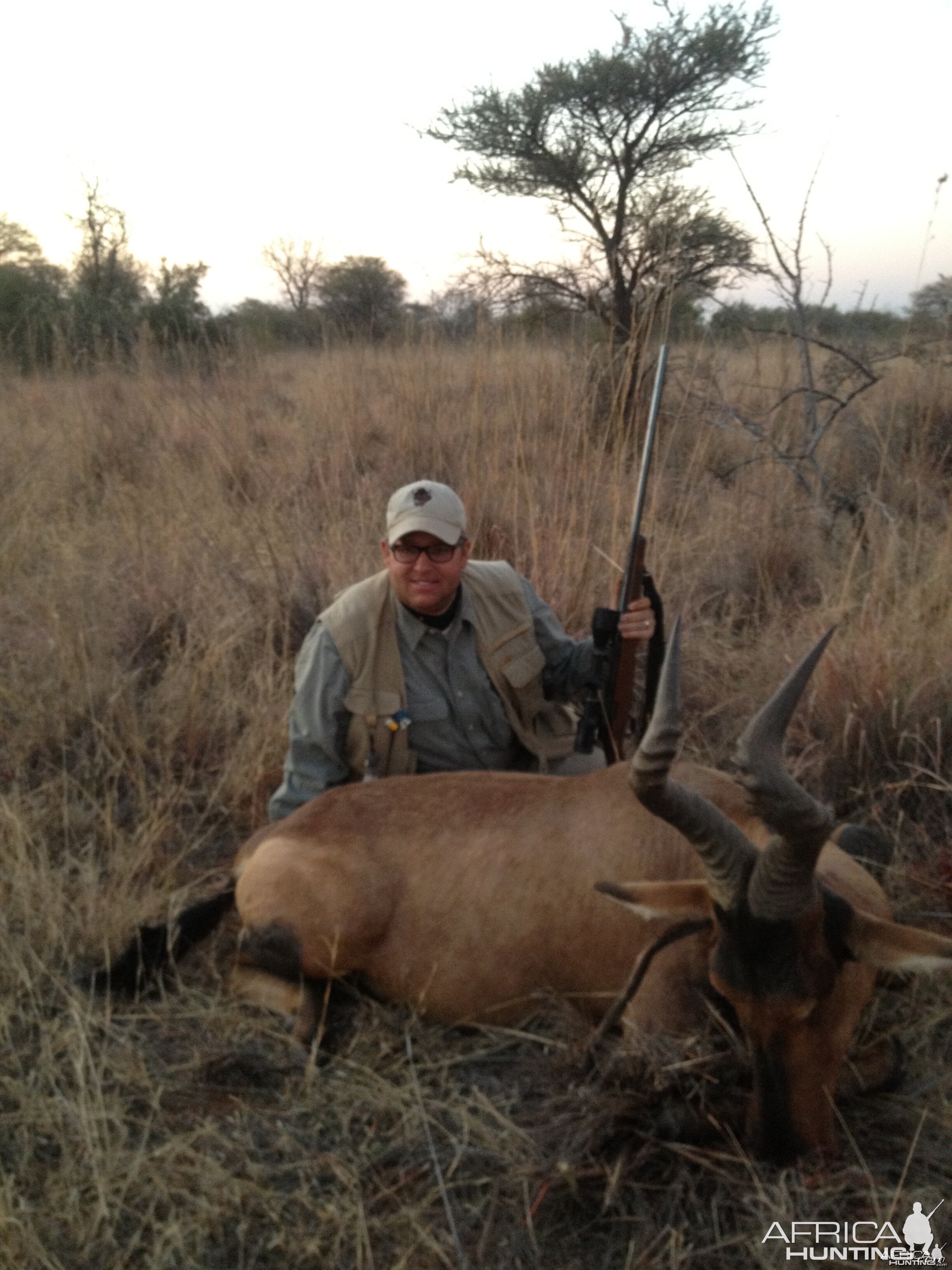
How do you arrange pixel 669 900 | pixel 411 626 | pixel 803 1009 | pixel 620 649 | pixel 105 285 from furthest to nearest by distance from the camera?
pixel 105 285
pixel 411 626
pixel 620 649
pixel 669 900
pixel 803 1009

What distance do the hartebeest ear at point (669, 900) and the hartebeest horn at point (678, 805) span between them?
0.15m

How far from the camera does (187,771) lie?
4164mm

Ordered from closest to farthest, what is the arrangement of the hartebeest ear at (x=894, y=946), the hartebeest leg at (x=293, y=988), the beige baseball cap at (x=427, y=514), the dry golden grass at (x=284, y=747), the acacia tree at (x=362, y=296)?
the hartebeest ear at (x=894, y=946) → the dry golden grass at (x=284, y=747) → the hartebeest leg at (x=293, y=988) → the beige baseball cap at (x=427, y=514) → the acacia tree at (x=362, y=296)

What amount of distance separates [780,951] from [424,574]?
187 cm

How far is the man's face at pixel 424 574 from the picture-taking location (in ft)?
11.8

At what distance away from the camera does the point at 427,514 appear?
3525mm

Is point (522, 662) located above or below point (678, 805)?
below

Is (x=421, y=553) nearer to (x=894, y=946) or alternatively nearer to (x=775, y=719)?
(x=775, y=719)

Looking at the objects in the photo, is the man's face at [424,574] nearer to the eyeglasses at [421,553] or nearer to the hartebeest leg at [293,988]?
the eyeglasses at [421,553]

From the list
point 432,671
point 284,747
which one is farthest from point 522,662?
point 284,747

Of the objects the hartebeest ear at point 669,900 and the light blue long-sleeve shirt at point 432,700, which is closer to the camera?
the hartebeest ear at point 669,900

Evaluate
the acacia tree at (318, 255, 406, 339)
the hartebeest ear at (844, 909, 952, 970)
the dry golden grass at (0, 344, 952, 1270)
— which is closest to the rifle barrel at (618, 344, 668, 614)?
the dry golden grass at (0, 344, 952, 1270)

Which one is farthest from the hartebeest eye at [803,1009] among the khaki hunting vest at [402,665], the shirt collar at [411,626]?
the shirt collar at [411,626]

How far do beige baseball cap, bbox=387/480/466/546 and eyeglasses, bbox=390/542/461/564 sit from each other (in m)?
0.03
